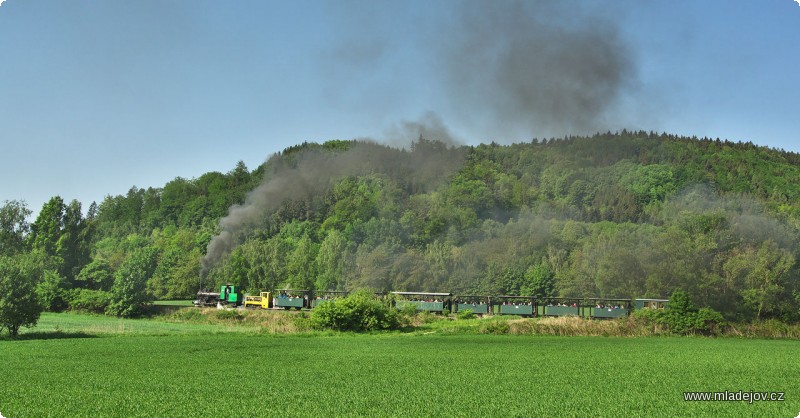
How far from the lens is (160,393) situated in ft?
59.1

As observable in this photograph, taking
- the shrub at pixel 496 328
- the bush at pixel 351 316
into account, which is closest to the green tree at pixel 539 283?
the shrub at pixel 496 328

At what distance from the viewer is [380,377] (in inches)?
853

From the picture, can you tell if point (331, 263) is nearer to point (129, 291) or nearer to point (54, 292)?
point (129, 291)

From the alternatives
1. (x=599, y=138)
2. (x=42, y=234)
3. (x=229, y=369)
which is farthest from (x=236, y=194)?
(x=229, y=369)

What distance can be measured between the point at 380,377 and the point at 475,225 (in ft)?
278

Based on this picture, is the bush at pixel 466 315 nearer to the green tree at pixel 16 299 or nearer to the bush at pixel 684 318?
the bush at pixel 684 318

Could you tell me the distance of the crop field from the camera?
16.2 meters

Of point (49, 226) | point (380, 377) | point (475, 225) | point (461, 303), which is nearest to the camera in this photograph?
point (380, 377)

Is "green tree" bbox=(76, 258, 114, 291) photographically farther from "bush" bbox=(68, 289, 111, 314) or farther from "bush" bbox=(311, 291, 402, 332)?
"bush" bbox=(311, 291, 402, 332)

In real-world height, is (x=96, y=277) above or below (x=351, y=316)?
above

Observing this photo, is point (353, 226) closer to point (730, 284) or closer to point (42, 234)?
point (42, 234)

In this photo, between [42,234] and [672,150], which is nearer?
[42,234]

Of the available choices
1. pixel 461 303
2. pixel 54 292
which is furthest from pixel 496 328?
pixel 54 292

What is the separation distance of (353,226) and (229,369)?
79118 mm
